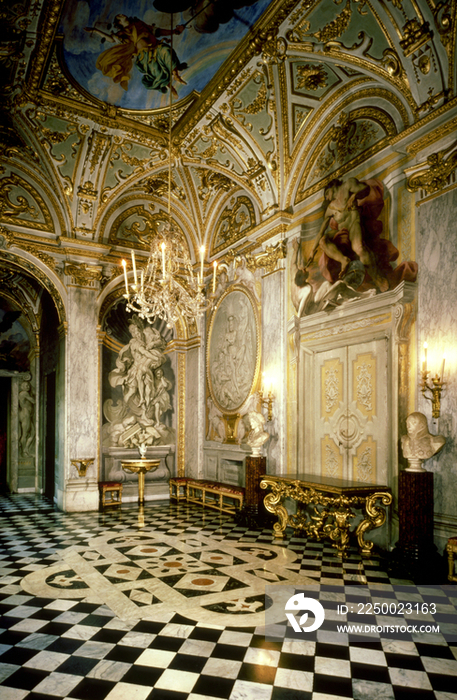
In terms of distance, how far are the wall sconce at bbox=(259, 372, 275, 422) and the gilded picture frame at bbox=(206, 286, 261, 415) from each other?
40 centimetres

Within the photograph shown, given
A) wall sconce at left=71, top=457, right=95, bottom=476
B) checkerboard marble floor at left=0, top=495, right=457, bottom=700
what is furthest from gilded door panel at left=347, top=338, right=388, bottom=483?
wall sconce at left=71, top=457, right=95, bottom=476

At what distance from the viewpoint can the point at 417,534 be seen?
207 inches

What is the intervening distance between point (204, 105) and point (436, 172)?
4.33 m

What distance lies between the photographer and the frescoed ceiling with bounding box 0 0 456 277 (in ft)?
20.4

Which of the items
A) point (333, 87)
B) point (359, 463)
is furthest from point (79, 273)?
point (359, 463)

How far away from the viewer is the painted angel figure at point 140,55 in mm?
6805

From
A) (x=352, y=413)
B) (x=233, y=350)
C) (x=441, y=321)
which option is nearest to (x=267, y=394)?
(x=233, y=350)

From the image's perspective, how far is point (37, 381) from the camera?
45.5 feet

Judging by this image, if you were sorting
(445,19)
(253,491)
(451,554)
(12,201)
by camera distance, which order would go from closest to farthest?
(451,554) < (445,19) < (253,491) < (12,201)

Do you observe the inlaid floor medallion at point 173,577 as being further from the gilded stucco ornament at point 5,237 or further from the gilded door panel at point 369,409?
the gilded stucco ornament at point 5,237

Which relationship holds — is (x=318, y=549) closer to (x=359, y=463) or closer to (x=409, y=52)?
(x=359, y=463)

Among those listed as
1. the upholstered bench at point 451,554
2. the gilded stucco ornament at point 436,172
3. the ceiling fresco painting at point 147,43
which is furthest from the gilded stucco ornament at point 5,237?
the upholstered bench at point 451,554

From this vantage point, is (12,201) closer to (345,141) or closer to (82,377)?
(82,377)

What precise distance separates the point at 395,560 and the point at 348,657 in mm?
2118
